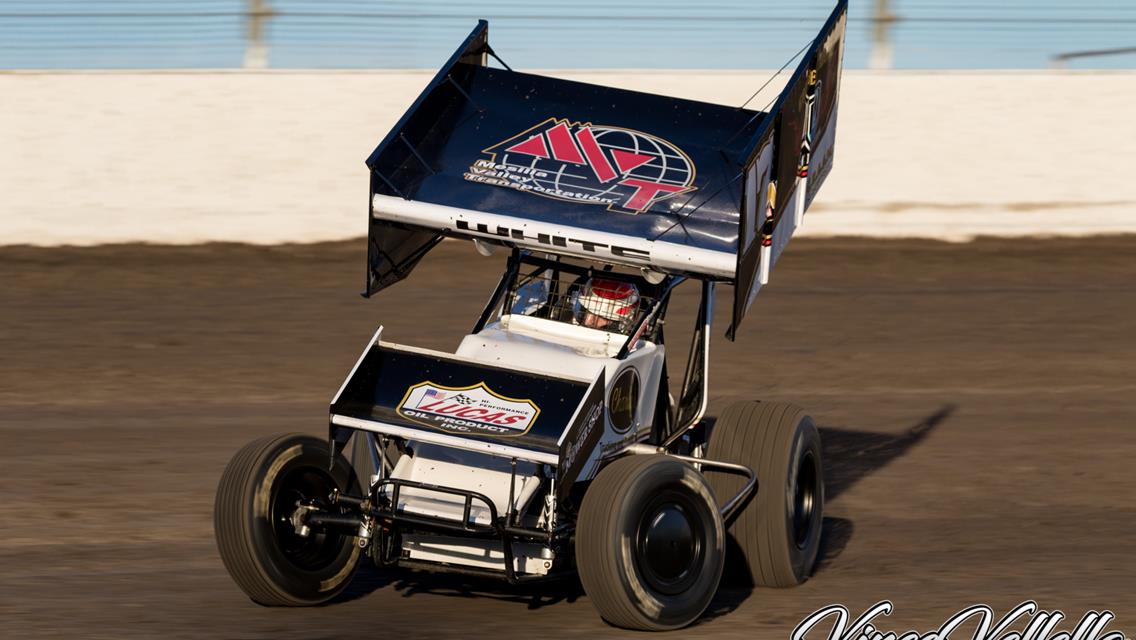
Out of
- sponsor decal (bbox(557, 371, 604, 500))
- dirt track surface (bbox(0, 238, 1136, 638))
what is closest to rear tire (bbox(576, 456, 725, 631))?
sponsor decal (bbox(557, 371, 604, 500))

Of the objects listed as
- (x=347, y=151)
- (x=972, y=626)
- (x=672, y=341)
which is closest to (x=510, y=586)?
(x=972, y=626)

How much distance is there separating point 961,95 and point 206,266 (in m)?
8.91

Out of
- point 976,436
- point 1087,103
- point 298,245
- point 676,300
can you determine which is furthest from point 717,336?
point 1087,103

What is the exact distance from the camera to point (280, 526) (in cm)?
819

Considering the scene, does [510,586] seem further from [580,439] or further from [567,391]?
[567,391]

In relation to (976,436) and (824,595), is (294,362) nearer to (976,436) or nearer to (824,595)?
(976,436)

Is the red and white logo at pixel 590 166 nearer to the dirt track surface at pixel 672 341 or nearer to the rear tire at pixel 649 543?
the rear tire at pixel 649 543

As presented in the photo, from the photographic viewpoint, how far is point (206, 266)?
18016 mm

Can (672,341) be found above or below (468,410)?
above

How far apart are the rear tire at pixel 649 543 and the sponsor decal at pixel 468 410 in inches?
19.6

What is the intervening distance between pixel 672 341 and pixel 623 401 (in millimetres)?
7114

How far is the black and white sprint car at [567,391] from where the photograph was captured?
7965mm

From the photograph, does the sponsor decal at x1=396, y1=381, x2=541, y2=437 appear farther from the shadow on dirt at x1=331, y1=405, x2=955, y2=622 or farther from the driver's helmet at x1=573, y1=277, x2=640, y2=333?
the driver's helmet at x1=573, y1=277, x2=640, y2=333

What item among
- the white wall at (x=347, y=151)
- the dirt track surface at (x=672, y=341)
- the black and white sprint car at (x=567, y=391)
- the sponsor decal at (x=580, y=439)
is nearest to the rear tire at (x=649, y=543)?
the black and white sprint car at (x=567, y=391)
